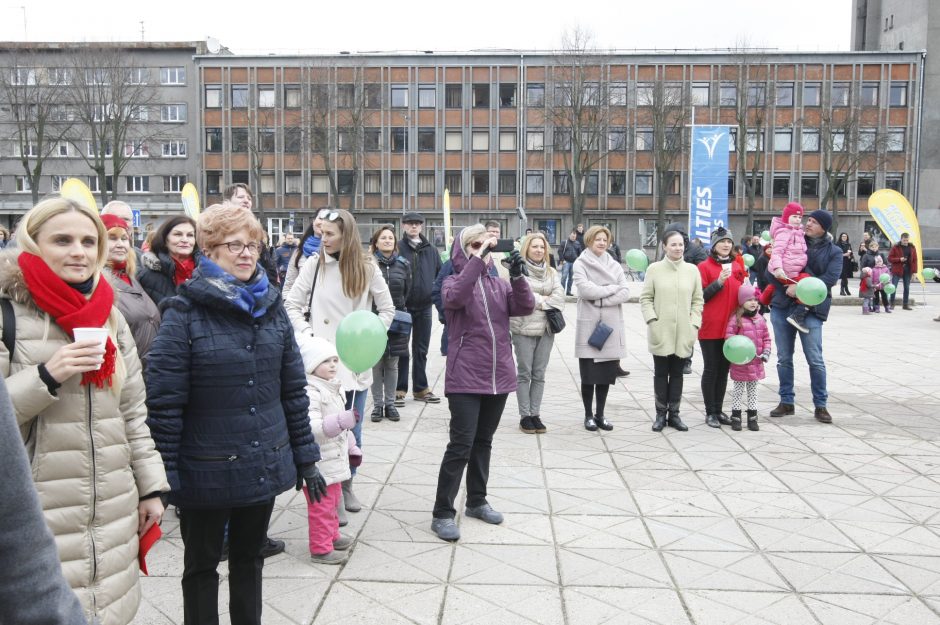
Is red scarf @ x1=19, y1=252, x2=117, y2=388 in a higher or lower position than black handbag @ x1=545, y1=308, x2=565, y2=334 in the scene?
higher

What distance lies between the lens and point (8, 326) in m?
2.82

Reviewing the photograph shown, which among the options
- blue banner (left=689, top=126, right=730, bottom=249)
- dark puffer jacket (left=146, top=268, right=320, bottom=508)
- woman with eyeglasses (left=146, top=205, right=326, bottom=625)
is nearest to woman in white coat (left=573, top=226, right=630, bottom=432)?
woman with eyeglasses (left=146, top=205, right=326, bottom=625)

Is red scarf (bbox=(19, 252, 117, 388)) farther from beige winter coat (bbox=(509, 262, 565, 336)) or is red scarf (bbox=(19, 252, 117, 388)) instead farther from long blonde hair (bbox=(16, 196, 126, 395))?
beige winter coat (bbox=(509, 262, 565, 336))

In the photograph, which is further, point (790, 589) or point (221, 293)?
point (790, 589)

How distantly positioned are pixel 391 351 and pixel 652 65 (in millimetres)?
54628

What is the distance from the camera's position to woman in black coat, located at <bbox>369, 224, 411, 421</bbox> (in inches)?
344

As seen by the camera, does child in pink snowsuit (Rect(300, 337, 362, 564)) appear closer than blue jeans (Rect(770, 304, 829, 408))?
Yes

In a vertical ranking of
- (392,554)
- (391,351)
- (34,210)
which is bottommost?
(392,554)

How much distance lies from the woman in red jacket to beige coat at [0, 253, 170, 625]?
6618 mm

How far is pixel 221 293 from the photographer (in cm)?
342

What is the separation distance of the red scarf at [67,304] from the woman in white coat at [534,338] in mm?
5638

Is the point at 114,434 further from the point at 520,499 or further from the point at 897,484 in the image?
the point at 897,484

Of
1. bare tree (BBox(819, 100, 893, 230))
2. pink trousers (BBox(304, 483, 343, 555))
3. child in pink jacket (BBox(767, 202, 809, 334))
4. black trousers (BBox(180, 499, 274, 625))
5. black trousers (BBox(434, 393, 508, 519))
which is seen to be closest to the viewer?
black trousers (BBox(180, 499, 274, 625))

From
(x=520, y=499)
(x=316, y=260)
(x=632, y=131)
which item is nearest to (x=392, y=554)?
A: (x=520, y=499)
